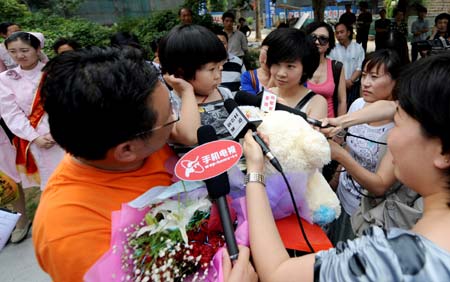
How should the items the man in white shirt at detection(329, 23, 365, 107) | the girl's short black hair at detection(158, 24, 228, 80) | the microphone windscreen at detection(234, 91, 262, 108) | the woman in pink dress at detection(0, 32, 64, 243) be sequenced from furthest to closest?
1. the man in white shirt at detection(329, 23, 365, 107)
2. the woman in pink dress at detection(0, 32, 64, 243)
3. the girl's short black hair at detection(158, 24, 228, 80)
4. the microphone windscreen at detection(234, 91, 262, 108)

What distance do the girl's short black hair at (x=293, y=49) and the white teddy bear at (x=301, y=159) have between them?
0.98 metres

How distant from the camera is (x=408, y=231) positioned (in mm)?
884

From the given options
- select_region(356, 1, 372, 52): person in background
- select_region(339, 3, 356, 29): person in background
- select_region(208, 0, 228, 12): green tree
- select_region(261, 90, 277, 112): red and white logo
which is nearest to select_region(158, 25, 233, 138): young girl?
select_region(261, 90, 277, 112): red and white logo

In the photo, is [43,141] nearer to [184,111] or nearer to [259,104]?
[184,111]

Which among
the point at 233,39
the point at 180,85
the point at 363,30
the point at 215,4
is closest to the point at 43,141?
the point at 180,85

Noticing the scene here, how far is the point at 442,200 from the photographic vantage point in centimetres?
96

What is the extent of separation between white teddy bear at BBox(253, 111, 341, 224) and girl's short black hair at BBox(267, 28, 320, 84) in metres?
0.98

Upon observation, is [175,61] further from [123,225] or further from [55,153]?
[55,153]

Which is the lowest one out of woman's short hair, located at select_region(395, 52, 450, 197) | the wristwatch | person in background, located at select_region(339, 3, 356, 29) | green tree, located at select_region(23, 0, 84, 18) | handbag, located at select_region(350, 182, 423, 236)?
handbag, located at select_region(350, 182, 423, 236)

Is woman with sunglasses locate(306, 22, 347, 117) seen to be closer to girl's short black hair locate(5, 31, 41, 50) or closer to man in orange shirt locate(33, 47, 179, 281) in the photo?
man in orange shirt locate(33, 47, 179, 281)

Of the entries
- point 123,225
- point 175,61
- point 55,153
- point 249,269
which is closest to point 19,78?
point 55,153

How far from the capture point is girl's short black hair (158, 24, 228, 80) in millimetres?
1548

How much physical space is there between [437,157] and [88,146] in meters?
1.07

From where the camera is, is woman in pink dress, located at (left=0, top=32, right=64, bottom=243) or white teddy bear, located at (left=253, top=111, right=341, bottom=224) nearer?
white teddy bear, located at (left=253, top=111, right=341, bottom=224)
